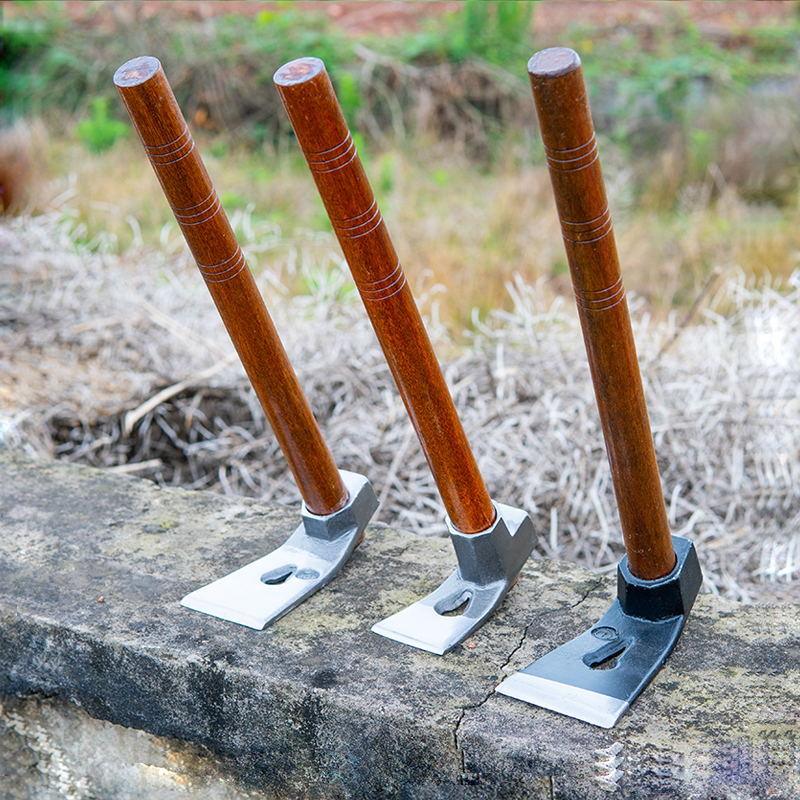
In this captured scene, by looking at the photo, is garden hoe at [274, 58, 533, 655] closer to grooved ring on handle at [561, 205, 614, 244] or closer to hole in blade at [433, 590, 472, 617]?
hole in blade at [433, 590, 472, 617]

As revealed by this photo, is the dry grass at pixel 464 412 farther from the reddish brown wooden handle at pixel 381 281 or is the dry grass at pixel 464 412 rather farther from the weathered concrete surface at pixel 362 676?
the reddish brown wooden handle at pixel 381 281

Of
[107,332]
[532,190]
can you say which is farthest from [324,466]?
[532,190]

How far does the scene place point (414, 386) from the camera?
0.99 meters

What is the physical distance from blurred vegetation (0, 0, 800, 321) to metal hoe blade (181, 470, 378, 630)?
132cm

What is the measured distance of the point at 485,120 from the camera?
421 cm

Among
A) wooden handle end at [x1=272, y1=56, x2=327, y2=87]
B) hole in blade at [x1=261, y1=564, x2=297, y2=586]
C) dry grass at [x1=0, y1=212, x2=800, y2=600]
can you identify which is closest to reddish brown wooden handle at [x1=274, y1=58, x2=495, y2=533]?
wooden handle end at [x1=272, y1=56, x2=327, y2=87]

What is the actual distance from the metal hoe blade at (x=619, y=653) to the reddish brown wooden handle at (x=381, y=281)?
151 mm

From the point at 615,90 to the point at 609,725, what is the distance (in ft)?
12.5

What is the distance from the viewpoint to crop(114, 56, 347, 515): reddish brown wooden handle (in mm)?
932

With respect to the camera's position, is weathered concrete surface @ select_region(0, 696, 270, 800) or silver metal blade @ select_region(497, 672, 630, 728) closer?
silver metal blade @ select_region(497, 672, 630, 728)

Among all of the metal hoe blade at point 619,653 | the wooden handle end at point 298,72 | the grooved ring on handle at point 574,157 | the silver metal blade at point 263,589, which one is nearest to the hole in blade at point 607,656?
the metal hoe blade at point 619,653

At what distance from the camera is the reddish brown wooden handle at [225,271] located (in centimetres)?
93

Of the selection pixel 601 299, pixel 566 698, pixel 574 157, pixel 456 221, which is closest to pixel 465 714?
pixel 566 698

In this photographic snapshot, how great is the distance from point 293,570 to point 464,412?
0.73m
